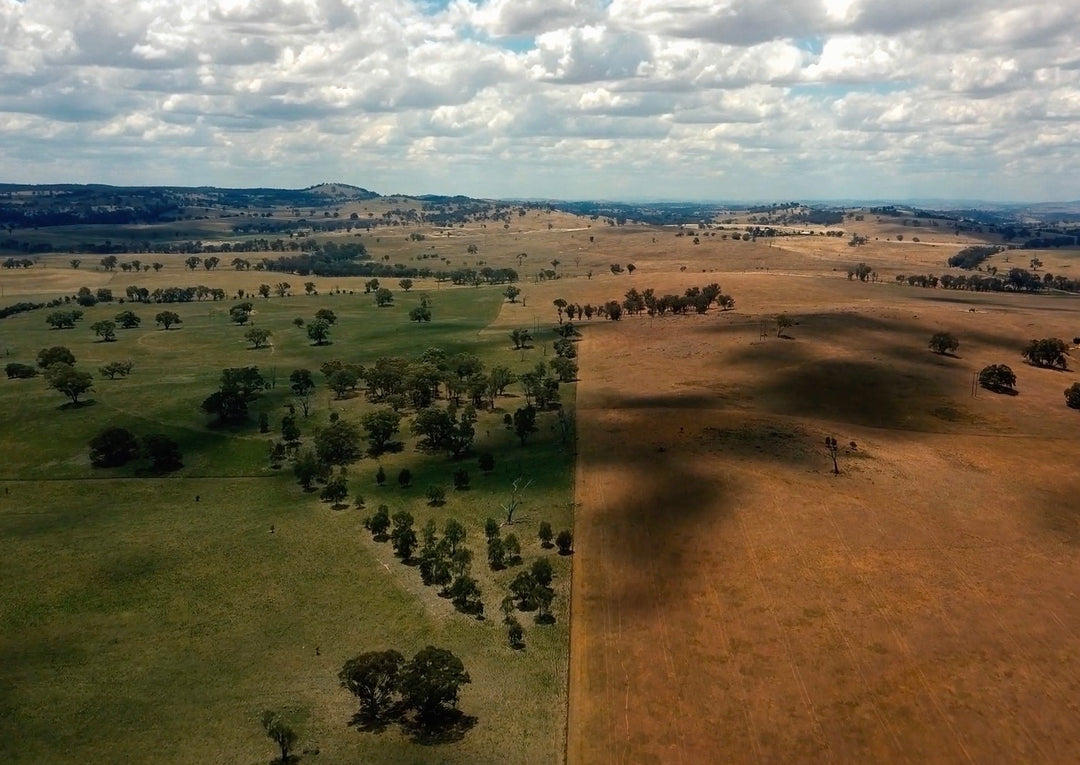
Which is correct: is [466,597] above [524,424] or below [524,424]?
below

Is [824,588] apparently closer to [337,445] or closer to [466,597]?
[466,597]

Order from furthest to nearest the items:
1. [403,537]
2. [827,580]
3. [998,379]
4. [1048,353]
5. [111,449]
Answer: [1048,353] → [998,379] → [111,449] → [403,537] → [827,580]

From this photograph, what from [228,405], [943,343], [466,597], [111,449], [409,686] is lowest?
[466,597]

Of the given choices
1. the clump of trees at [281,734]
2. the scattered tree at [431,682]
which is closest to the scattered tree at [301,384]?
the clump of trees at [281,734]

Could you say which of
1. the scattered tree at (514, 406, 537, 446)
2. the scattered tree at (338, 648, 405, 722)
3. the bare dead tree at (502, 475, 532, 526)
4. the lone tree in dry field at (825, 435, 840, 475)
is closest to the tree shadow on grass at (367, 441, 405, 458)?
the scattered tree at (514, 406, 537, 446)

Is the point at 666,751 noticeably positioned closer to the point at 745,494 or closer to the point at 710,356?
the point at 745,494

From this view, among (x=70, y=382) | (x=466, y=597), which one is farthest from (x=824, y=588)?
(x=70, y=382)

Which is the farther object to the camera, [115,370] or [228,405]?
[115,370]
